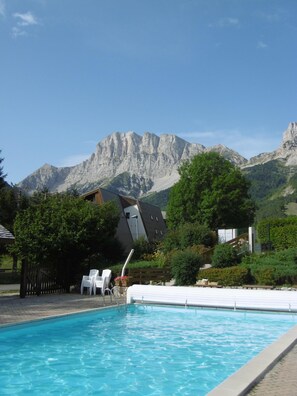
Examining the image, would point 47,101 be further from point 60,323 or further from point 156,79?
point 60,323

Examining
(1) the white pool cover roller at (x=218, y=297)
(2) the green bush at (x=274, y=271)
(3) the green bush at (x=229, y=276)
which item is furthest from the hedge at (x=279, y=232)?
(1) the white pool cover roller at (x=218, y=297)

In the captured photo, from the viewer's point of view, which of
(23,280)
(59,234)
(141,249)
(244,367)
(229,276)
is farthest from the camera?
(141,249)

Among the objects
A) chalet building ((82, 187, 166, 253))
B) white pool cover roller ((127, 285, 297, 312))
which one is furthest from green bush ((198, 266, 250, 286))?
chalet building ((82, 187, 166, 253))

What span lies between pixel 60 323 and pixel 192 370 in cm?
535

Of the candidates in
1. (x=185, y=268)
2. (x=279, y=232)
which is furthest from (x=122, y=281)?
(x=279, y=232)

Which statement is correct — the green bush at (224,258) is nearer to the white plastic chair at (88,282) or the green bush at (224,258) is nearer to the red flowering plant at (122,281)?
the red flowering plant at (122,281)

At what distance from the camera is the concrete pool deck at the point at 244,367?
5.10 meters

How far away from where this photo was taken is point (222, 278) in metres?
20.1

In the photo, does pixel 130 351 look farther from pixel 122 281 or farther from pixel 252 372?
pixel 122 281

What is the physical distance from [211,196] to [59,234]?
95.3ft

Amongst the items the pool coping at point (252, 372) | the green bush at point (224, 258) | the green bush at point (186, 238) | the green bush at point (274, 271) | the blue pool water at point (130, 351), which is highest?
the green bush at point (186, 238)

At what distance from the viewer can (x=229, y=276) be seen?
20.0 metres

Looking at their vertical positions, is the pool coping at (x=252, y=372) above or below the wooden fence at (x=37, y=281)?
below

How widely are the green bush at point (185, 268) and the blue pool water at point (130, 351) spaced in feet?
19.3
